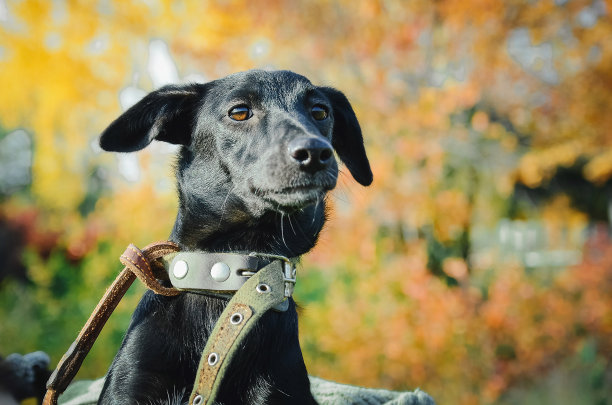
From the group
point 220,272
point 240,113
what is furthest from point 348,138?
point 220,272

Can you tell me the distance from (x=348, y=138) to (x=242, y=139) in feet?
2.11

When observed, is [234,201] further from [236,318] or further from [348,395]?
[348,395]

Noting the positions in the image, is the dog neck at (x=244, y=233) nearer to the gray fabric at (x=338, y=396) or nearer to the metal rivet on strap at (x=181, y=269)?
the metal rivet on strap at (x=181, y=269)

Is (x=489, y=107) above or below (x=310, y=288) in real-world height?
above

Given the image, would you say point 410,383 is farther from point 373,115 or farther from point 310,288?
point 373,115

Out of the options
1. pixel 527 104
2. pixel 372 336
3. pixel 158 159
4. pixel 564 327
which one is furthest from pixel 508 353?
pixel 158 159

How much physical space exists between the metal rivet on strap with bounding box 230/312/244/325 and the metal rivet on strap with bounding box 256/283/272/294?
0.30 ft

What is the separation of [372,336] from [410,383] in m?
0.55

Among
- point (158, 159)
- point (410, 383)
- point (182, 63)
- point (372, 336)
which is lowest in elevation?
point (410, 383)

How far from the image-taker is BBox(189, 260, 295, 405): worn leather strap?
1.37 m

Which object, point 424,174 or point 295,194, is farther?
point 424,174

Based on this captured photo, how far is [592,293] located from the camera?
5.96m

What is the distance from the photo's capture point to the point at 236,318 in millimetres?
1432

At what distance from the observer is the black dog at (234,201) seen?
62.8 inches
